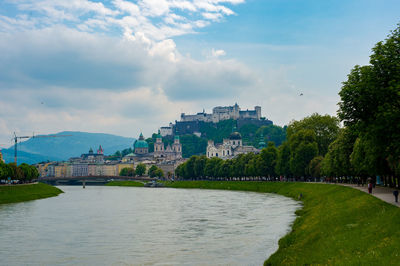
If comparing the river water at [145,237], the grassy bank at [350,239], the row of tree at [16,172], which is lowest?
the river water at [145,237]

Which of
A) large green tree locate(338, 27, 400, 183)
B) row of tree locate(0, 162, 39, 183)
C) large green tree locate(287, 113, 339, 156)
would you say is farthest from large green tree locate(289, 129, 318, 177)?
large green tree locate(338, 27, 400, 183)

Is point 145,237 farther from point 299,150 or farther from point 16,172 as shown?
point 16,172

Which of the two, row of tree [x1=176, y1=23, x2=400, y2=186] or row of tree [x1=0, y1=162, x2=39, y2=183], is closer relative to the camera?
row of tree [x1=176, y1=23, x2=400, y2=186]

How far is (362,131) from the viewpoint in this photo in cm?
4081

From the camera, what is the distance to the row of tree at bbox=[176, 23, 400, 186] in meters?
37.5

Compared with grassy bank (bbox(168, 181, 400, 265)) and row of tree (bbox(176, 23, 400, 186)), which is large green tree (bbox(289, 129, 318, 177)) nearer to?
row of tree (bbox(176, 23, 400, 186))

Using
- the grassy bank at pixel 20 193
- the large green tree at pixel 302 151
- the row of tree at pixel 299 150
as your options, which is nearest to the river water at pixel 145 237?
the grassy bank at pixel 20 193

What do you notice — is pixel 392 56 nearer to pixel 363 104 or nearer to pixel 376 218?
pixel 363 104

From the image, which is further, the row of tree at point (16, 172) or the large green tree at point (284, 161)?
the large green tree at point (284, 161)

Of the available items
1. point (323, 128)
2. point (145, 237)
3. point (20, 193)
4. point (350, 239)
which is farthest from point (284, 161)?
point (350, 239)

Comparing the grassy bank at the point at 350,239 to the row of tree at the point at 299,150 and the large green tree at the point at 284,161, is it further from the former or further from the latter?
the large green tree at the point at 284,161

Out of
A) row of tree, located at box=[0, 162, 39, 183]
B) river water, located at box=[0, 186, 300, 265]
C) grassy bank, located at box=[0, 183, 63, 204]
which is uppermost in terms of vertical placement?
row of tree, located at box=[0, 162, 39, 183]

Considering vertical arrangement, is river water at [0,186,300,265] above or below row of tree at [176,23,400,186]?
below

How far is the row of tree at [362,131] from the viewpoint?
123 ft
